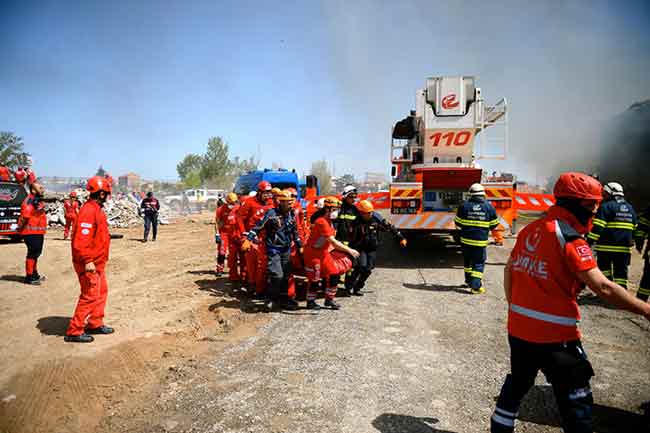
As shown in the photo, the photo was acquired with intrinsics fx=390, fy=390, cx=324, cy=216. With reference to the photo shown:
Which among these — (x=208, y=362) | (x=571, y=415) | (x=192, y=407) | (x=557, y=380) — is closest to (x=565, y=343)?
(x=557, y=380)

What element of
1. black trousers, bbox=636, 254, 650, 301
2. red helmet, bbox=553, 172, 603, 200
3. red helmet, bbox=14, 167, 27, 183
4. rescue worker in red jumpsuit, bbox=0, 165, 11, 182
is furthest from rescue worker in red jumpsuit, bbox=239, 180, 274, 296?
rescue worker in red jumpsuit, bbox=0, 165, 11, 182

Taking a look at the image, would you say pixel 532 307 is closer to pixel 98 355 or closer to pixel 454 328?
pixel 454 328

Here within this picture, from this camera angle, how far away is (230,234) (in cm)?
773

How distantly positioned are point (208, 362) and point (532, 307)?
10.6 ft

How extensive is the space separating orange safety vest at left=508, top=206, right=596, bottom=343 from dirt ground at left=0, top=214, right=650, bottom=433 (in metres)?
1.13

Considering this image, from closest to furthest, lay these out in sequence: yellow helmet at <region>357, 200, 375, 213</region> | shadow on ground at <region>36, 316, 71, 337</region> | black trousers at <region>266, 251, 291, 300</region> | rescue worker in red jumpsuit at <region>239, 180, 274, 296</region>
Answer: shadow on ground at <region>36, 316, 71, 337</region> < black trousers at <region>266, 251, 291, 300</region> < rescue worker in red jumpsuit at <region>239, 180, 274, 296</region> < yellow helmet at <region>357, 200, 375, 213</region>

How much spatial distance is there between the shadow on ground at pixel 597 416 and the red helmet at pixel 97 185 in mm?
5148

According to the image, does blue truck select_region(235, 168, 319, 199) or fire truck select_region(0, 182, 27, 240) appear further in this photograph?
fire truck select_region(0, 182, 27, 240)

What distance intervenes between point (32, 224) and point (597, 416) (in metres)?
9.18

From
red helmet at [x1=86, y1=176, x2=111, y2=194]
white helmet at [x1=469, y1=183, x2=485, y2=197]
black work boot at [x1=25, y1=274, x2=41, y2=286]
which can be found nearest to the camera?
red helmet at [x1=86, y1=176, x2=111, y2=194]

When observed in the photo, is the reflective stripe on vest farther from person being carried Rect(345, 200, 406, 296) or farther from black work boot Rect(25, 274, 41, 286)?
black work boot Rect(25, 274, 41, 286)

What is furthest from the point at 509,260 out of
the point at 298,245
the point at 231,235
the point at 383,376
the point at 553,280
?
the point at 231,235

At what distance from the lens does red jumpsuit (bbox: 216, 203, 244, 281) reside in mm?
7240

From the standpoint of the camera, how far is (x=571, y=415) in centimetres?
226
